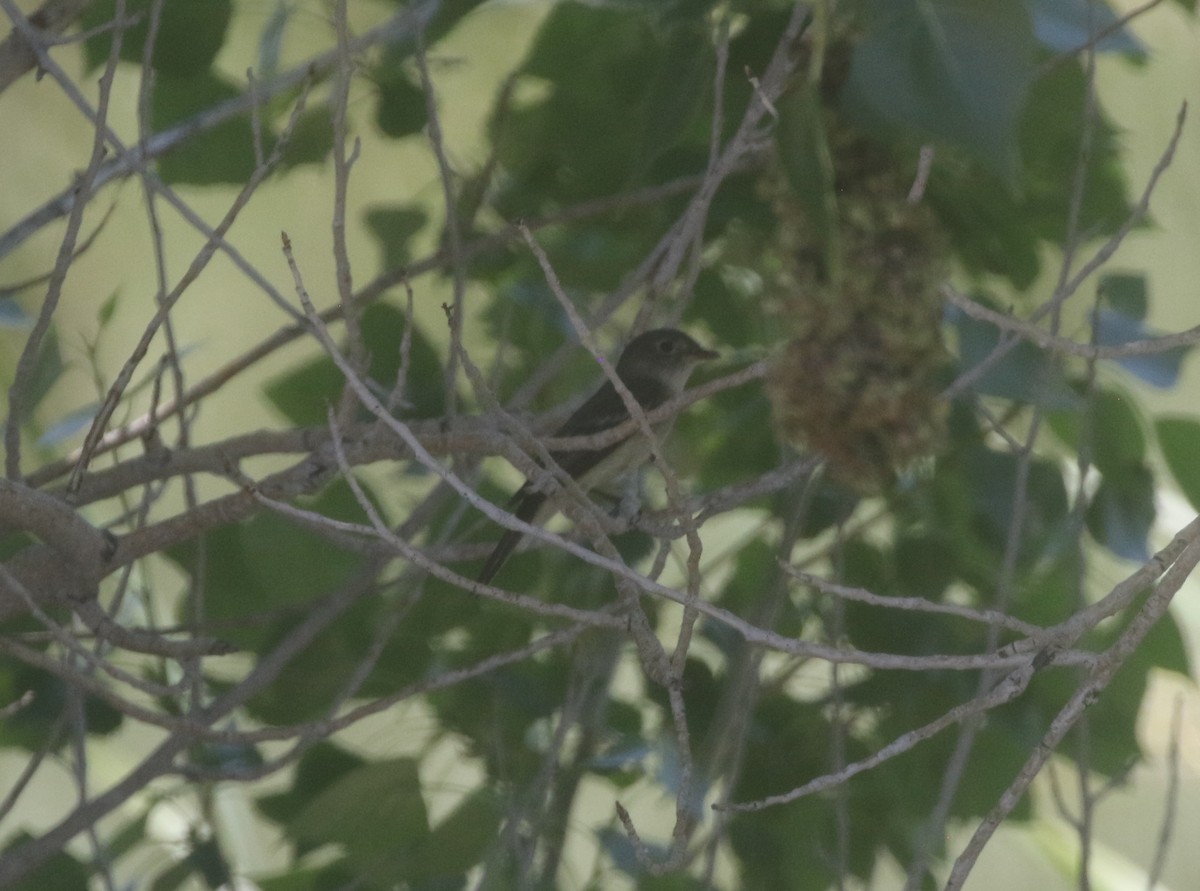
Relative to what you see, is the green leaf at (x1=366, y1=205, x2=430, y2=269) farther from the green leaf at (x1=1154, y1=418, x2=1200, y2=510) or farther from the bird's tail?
the green leaf at (x1=1154, y1=418, x2=1200, y2=510)

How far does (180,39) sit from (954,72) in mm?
1596

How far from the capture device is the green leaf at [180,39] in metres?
2.69

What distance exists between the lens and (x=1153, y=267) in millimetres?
4285

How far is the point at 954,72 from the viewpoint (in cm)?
185

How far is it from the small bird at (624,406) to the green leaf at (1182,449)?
1079 millimetres

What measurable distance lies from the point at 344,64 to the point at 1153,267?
10.1ft

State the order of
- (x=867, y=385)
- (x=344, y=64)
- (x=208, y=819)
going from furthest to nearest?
(x=208, y=819), (x=344, y=64), (x=867, y=385)

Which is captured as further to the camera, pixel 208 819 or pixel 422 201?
pixel 422 201

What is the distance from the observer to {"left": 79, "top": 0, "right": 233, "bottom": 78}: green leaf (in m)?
2.69

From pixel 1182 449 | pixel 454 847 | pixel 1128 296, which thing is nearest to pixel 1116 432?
pixel 1182 449

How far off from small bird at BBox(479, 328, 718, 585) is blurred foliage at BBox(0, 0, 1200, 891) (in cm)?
23

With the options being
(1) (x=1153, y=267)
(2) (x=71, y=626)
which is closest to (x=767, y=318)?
(2) (x=71, y=626)

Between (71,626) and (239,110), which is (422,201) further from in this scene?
(71,626)

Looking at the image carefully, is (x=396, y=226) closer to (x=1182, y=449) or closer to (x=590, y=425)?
(x=590, y=425)
